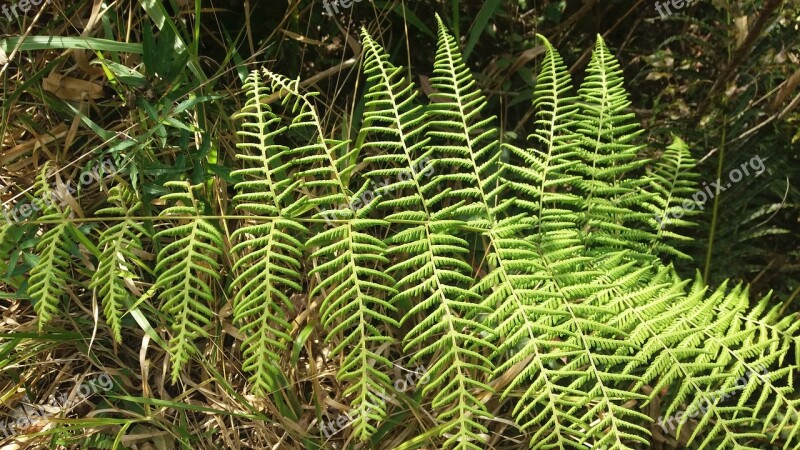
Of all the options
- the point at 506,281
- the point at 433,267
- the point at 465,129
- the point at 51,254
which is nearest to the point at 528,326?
the point at 506,281

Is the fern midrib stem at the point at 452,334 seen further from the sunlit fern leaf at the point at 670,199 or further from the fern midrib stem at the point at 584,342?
the sunlit fern leaf at the point at 670,199

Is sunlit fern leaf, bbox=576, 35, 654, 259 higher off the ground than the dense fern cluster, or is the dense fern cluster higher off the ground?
sunlit fern leaf, bbox=576, 35, 654, 259

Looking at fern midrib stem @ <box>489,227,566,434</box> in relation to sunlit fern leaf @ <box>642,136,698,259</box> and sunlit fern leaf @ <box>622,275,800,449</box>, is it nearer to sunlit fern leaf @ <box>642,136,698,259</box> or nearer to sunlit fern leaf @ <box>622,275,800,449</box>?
sunlit fern leaf @ <box>622,275,800,449</box>

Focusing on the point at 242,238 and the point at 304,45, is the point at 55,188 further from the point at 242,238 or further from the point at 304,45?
the point at 304,45

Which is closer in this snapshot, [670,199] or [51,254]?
[51,254]

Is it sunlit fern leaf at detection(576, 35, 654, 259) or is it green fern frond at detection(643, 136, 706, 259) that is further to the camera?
green fern frond at detection(643, 136, 706, 259)

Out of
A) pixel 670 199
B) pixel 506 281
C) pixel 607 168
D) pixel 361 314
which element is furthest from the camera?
pixel 670 199

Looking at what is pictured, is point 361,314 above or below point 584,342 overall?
below

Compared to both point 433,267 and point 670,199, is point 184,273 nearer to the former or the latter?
point 433,267

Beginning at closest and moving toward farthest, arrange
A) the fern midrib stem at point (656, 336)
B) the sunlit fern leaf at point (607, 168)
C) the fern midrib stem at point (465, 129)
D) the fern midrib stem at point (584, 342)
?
the fern midrib stem at point (584, 342), the fern midrib stem at point (656, 336), the fern midrib stem at point (465, 129), the sunlit fern leaf at point (607, 168)

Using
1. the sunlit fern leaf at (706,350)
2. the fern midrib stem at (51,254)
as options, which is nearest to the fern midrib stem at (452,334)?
the sunlit fern leaf at (706,350)

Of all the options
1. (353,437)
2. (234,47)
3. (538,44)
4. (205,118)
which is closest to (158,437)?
(353,437)

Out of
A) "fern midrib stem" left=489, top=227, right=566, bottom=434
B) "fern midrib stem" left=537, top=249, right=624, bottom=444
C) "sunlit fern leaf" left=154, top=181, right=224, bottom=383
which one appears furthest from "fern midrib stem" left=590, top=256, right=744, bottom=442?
"sunlit fern leaf" left=154, top=181, right=224, bottom=383

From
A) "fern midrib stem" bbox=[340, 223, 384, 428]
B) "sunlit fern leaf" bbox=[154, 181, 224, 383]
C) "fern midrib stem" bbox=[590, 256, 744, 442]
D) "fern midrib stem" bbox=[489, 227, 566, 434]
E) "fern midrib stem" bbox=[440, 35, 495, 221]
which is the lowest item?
"sunlit fern leaf" bbox=[154, 181, 224, 383]
